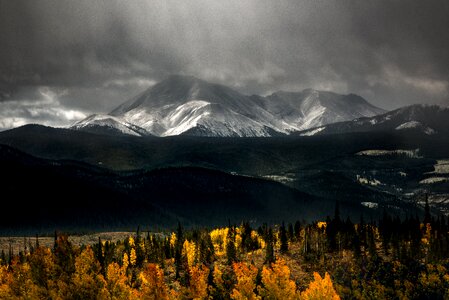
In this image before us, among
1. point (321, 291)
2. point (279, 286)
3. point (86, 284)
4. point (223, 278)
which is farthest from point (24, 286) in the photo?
point (223, 278)

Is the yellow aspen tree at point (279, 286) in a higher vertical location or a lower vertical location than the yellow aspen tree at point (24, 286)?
lower

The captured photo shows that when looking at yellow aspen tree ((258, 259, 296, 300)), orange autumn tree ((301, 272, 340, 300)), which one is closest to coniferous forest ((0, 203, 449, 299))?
yellow aspen tree ((258, 259, 296, 300))

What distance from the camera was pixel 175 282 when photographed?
180 m

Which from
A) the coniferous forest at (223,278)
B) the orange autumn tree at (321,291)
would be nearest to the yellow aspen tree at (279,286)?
the coniferous forest at (223,278)

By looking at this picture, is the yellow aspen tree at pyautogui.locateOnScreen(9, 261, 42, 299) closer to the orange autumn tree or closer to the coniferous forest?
the coniferous forest

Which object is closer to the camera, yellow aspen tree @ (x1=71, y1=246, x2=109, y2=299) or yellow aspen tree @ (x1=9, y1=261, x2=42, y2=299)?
yellow aspen tree @ (x1=71, y1=246, x2=109, y2=299)

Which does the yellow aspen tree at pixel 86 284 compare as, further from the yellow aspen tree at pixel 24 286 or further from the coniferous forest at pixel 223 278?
the yellow aspen tree at pixel 24 286

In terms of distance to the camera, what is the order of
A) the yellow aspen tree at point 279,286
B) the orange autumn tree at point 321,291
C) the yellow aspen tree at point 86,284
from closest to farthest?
the yellow aspen tree at point 86,284 → the orange autumn tree at point 321,291 → the yellow aspen tree at point 279,286

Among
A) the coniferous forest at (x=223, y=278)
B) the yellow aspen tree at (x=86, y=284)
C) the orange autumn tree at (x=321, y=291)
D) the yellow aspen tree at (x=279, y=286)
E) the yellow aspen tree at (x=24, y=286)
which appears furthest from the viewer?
the yellow aspen tree at (x=279, y=286)

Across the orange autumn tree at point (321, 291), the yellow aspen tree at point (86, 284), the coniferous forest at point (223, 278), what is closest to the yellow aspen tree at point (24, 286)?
→ the coniferous forest at point (223, 278)

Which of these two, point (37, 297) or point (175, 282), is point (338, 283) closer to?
Result: point (175, 282)

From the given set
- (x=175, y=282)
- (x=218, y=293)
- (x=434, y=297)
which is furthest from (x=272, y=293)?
(x=434, y=297)

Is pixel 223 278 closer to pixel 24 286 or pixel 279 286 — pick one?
pixel 279 286

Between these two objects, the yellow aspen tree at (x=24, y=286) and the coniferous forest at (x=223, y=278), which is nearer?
the coniferous forest at (x=223, y=278)
